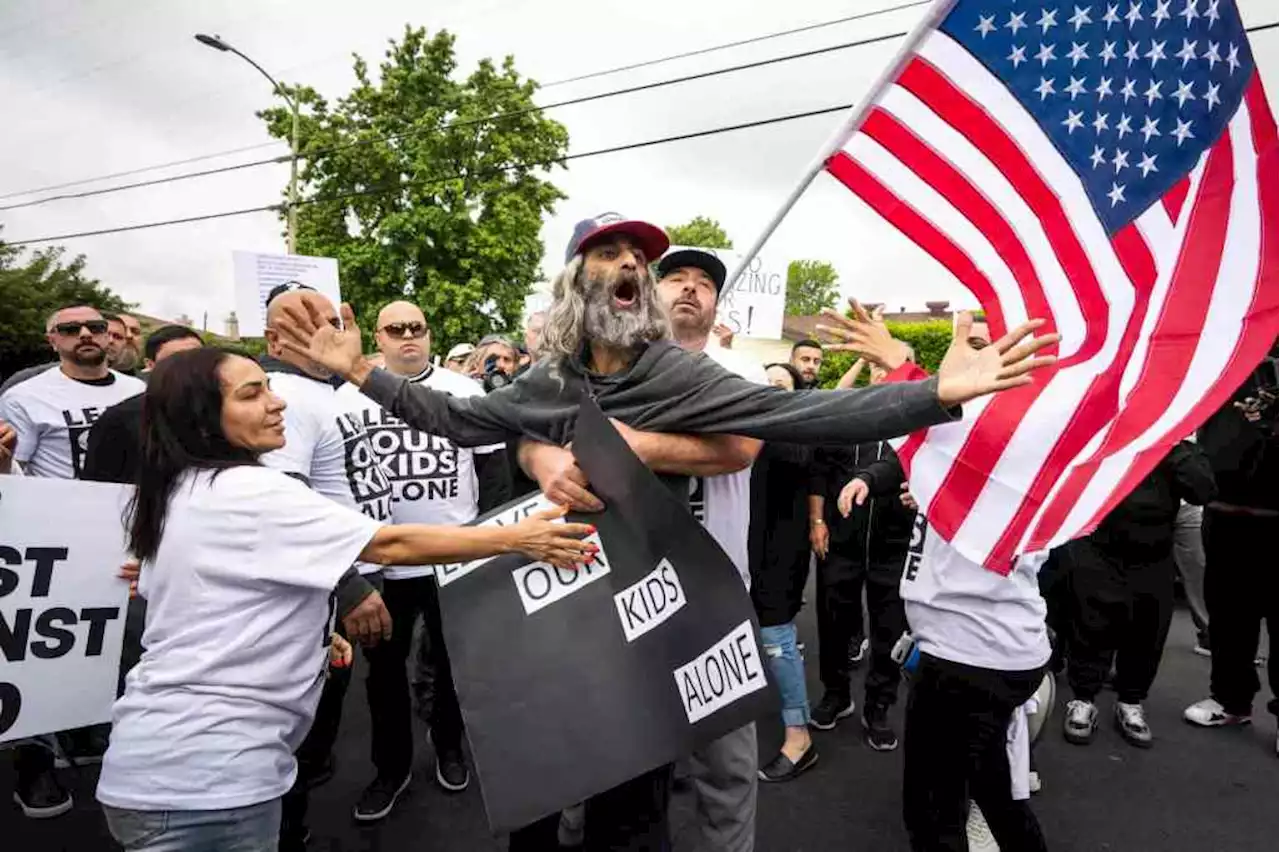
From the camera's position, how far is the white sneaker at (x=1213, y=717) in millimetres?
4594

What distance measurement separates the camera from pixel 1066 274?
2.19m

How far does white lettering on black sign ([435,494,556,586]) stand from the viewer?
1.87 metres

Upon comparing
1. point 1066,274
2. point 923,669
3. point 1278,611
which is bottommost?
point 1278,611

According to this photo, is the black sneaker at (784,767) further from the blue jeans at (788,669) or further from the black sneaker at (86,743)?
the black sneaker at (86,743)

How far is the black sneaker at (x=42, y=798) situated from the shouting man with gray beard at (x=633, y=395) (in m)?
2.49

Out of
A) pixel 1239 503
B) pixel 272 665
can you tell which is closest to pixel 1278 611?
pixel 1239 503

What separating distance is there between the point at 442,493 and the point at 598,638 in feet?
6.67

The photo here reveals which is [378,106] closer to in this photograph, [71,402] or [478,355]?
[478,355]

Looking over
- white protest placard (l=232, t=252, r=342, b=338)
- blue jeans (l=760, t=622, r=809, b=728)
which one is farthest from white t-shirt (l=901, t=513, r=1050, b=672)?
white protest placard (l=232, t=252, r=342, b=338)

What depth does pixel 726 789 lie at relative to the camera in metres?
2.38

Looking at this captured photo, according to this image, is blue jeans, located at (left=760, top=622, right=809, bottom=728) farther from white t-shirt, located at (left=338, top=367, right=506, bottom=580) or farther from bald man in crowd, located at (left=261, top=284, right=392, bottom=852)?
bald man in crowd, located at (left=261, top=284, right=392, bottom=852)

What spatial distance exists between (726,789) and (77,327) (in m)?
3.84

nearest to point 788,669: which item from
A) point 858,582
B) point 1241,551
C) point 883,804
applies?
point 883,804

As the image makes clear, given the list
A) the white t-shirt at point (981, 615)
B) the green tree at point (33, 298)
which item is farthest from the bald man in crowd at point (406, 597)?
the green tree at point (33, 298)
